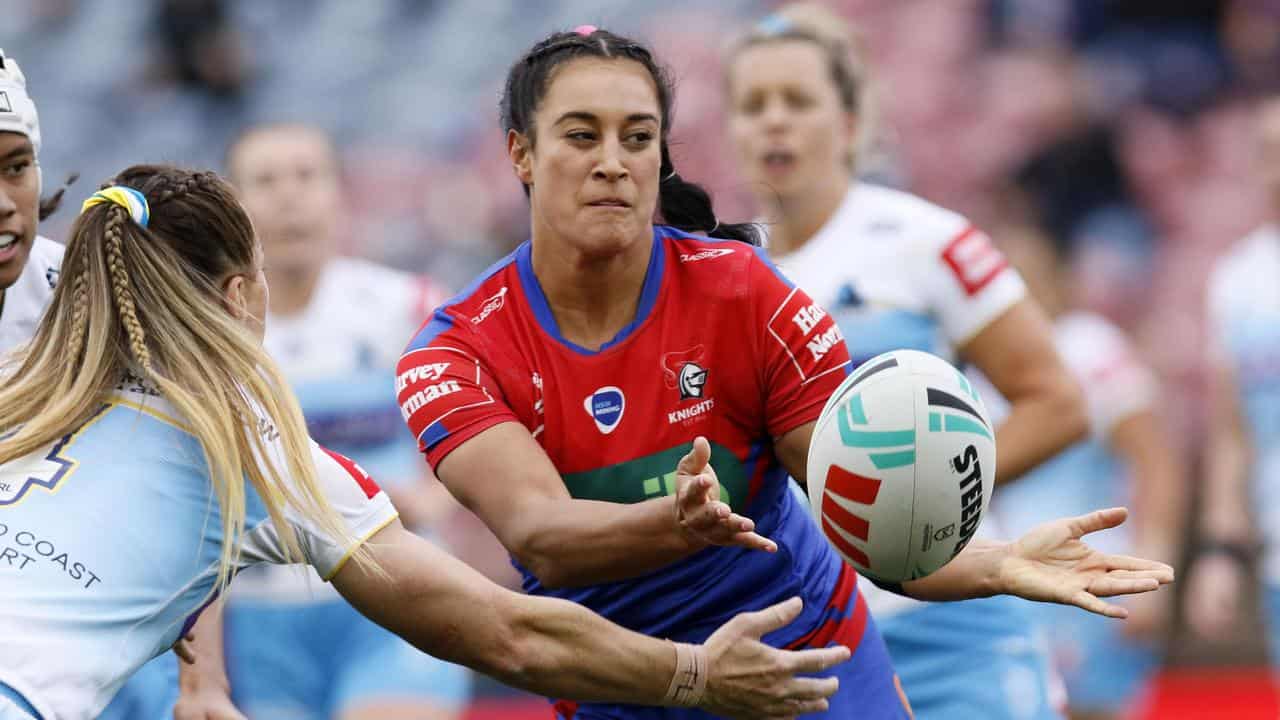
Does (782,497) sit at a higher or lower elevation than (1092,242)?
lower

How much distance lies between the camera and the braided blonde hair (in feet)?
11.3

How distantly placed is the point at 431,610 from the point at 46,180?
9.82 m

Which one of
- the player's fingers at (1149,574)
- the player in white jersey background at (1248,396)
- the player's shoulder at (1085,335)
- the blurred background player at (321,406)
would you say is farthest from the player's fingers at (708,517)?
the player's shoulder at (1085,335)

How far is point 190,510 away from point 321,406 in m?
4.01

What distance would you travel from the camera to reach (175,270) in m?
3.60

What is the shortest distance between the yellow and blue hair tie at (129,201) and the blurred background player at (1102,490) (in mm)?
5813

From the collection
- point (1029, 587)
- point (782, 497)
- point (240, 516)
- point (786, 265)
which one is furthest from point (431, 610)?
point (786, 265)

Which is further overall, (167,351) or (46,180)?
(46,180)

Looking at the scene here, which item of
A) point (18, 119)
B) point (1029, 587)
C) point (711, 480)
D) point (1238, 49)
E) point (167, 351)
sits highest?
point (1238, 49)

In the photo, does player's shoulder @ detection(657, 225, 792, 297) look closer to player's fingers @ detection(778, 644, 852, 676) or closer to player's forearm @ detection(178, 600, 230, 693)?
player's fingers @ detection(778, 644, 852, 676)

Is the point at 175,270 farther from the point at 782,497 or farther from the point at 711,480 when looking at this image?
the point at 782,497

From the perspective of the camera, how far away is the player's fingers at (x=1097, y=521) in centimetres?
389

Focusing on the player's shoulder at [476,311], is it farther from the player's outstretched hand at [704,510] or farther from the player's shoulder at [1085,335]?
the player's shoulder at [1085,335]

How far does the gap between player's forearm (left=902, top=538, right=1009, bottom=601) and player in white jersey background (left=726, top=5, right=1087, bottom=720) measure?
1354mm
